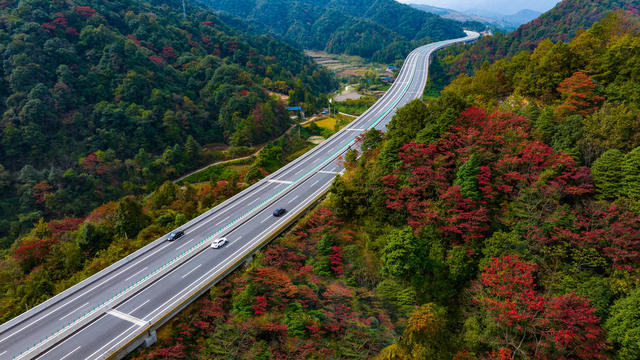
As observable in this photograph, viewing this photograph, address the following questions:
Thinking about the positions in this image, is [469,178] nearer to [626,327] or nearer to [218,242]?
[626,327]

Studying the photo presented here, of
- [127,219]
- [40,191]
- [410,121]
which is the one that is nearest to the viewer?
[410,121]

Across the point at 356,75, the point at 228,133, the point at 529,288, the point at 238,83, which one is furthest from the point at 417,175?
the point at 356,75

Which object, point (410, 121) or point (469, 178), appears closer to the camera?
point (469, 178)

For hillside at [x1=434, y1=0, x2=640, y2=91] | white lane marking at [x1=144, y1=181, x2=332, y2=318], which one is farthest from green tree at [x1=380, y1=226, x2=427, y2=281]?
hillside at [x1=434, y1=0, x2=640, y2=91]

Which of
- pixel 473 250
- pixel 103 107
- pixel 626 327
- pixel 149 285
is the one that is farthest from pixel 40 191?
pixel 626 327

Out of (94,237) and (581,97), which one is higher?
(581,97)
